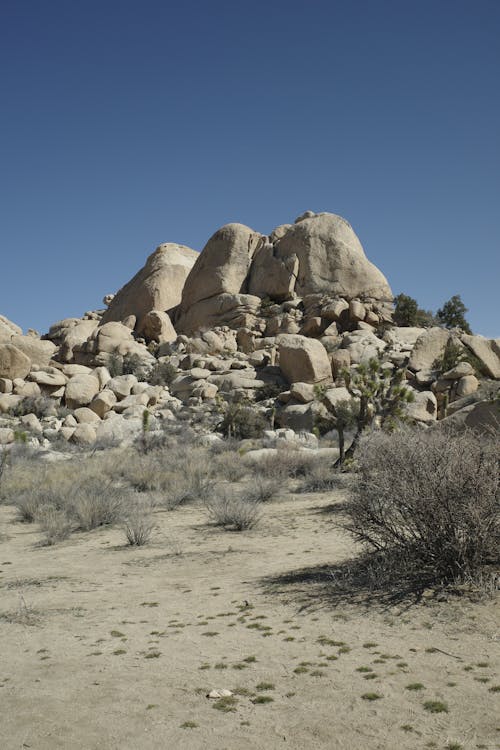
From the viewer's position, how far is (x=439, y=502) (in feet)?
22.3

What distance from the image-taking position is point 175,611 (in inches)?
291

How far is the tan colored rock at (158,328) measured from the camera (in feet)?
150

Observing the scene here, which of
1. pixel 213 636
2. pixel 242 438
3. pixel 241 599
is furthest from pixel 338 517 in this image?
pixel 242 438

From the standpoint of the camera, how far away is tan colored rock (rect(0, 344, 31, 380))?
35.2m

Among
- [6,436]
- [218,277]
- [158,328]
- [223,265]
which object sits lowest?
[6,436]

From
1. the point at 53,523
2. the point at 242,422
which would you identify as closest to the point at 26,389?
the point at 242,422

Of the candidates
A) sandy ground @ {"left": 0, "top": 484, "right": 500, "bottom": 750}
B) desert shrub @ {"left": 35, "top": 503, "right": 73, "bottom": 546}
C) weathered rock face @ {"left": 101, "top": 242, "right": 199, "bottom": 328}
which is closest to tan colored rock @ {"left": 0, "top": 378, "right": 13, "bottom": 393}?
weathered rock face @ {"left": 101, "top": 242, "right": 199, "bottom": 328}

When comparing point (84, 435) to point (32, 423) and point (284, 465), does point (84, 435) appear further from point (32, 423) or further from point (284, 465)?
point (284, 465)

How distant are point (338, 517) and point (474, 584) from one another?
19.5 feet

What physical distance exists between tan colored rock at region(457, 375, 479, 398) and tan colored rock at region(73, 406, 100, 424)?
1863cm

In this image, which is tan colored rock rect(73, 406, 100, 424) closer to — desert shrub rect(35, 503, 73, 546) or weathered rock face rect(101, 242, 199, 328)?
weathered rock face rect(101, 242, 199, 328)

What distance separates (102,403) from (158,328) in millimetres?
13952

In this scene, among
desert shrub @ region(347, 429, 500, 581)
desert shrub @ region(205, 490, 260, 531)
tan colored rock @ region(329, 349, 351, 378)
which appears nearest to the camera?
desert shrub @ region(347, 429, 500, 581)

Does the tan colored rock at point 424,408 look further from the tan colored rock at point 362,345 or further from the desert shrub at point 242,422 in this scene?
the desert shrub at point 242,422
